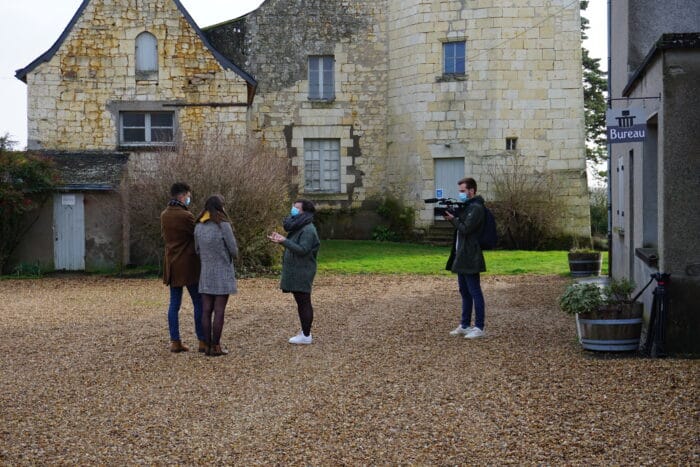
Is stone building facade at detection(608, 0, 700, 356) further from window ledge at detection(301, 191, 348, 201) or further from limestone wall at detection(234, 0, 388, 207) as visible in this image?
window ledge at detection(301, 191, 348, 201)

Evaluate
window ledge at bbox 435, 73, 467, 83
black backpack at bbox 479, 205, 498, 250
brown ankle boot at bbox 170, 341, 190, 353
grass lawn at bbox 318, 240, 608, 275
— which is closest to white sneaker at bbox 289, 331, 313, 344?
brown ankle boot at bbox 170, 341, 190, 353

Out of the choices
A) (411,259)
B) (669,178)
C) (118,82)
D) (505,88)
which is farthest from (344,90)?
(669,178)

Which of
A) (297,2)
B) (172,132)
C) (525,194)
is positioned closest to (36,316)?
(172,132)

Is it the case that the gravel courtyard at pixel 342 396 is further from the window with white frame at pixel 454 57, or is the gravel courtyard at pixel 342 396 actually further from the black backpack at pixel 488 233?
the window with white frame at pixel 454 57

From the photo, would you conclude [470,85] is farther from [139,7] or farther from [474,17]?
[139,7]

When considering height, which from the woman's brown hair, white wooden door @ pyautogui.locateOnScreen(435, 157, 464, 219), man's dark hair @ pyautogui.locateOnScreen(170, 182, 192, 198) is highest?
white wooden door @ pyautogui.locateOnScreen(435, 157, 464, 219)

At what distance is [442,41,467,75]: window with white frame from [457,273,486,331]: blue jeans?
52.2 ft

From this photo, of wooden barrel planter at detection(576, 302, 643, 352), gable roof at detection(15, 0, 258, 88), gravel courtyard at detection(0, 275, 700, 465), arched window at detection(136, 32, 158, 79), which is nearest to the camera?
gravel courtyard at detection(0, 275, 700, 465)

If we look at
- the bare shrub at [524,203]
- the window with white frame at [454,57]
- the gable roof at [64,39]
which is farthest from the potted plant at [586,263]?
the window with white frame at [454,57]

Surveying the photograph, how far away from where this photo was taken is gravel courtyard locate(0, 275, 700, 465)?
5582 mm

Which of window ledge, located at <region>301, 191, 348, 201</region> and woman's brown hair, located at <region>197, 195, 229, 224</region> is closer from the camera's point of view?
woman's brown hair, located at <region>197, 195, 229, 224</region>

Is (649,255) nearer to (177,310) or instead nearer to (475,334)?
(475,334)

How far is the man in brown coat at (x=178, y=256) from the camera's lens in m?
9.24

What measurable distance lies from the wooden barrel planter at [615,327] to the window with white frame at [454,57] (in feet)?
57.3
